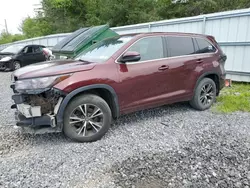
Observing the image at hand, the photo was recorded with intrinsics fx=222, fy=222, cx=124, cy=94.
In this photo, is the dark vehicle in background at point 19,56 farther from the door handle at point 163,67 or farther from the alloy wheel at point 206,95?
the alloy wheel at point 206,95

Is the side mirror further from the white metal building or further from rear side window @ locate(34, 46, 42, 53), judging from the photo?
rear side window @ locate(34, 46, 42, 53)

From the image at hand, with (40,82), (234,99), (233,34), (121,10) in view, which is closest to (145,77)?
(40,82)

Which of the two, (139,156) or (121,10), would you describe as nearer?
(139,156)

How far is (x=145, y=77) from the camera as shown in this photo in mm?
3891

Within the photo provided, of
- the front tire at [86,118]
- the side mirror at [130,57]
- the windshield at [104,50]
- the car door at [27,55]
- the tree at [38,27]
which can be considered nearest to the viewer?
the front tire at [86,118]

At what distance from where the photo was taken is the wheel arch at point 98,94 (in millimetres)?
3229

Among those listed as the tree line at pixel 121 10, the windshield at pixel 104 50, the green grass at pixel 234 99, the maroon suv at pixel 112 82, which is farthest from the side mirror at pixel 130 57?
the tree line at pixel 121 10

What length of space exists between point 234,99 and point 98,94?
357 centimetres

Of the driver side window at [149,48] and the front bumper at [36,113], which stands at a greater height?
the driver side window at [149,48]

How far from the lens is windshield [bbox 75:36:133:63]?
3.83m

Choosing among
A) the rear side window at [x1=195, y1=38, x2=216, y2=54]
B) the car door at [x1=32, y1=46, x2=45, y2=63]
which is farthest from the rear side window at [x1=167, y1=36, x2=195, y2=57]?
the car door at [x1=32, y1=46, x2=45, y2=63]

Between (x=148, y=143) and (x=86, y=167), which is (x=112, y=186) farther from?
(x=148, y=143)

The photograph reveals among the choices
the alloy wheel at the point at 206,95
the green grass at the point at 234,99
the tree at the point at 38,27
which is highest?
the tree at the point at 38,27

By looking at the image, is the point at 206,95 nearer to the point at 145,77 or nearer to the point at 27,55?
the point at 145,77
